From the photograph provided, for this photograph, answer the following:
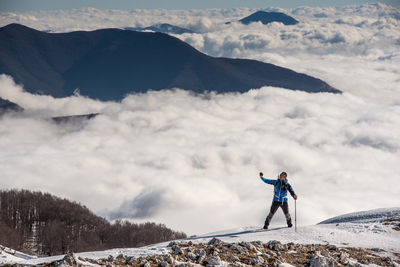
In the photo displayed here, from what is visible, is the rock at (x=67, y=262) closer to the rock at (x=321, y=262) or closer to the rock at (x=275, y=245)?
the rock at (x=275, y=245)

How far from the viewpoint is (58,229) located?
103m

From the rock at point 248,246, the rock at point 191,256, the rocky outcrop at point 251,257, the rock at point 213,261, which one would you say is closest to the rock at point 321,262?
the rocky outcrop at point 251,257

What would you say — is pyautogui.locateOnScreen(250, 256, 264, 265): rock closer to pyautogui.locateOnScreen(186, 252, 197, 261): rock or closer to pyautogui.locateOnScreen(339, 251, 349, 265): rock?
pyautogui.locateOnScreen(186, 252, 197, 261): rock

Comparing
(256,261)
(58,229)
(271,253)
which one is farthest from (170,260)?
(58,229)

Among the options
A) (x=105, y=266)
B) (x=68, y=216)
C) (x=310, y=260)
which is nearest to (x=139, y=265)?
(x=105, y=266)

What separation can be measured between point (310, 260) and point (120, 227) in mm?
105889

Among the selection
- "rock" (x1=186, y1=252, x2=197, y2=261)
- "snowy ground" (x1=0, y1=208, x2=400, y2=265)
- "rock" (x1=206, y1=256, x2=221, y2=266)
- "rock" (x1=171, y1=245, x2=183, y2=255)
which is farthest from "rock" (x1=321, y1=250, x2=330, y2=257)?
"rock" (x1=171, y1=245, x2=183, y2=255)

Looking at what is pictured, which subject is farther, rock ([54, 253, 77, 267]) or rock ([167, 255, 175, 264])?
rock ([167, 255, 175, 264])

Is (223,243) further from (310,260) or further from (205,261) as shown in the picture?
(310,260)

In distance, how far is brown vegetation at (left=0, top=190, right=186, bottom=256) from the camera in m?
94.9

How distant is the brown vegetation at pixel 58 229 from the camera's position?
94938 millimetres

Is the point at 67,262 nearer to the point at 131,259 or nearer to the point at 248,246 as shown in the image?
the point at 131,259

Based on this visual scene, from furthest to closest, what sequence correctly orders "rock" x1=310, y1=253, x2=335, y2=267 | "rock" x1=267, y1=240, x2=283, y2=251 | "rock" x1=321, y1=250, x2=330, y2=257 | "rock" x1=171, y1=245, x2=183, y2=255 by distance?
"rock" x1=267, y1=240, x2=283, y2=251, "rock" x1=321, y1=250, x2=330, y2=257, "rock" x1=171, y1=245, x2=183, y2=255, "rock" x1=310, y1=253, x2=335, y2=267

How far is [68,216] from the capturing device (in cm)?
12562
